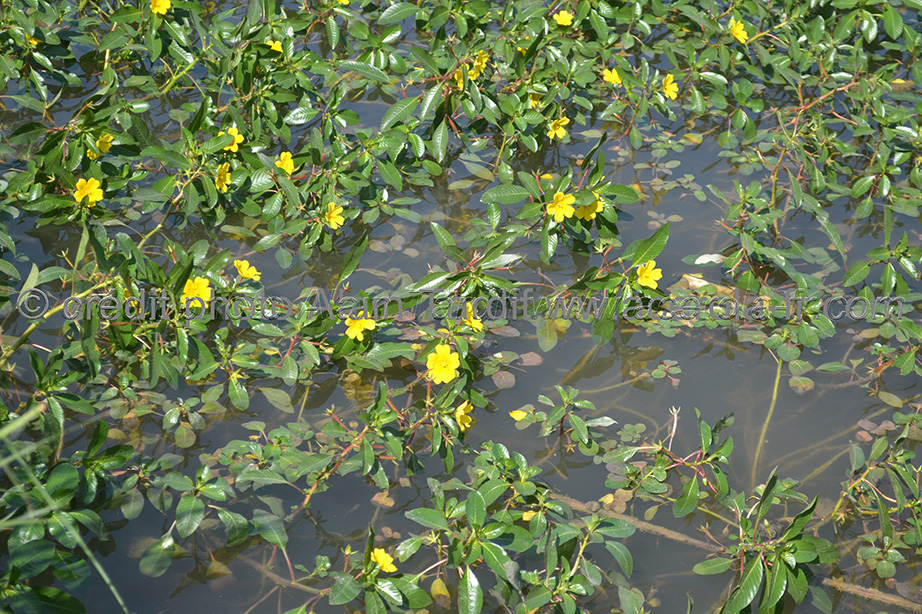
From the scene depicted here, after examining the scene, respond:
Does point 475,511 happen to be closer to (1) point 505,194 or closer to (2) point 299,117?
(1) point 505,194

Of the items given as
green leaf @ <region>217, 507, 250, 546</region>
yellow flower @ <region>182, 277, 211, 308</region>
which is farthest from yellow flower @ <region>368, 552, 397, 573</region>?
yellow flower @ <region>182, 277, 211, 308</region>

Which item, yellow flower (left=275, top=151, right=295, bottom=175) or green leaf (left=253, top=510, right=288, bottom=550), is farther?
yellow flower (left=275, top=151, right=295, bottom=175)

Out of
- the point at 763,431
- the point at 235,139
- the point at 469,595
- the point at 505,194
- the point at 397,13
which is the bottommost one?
the point at 763,431

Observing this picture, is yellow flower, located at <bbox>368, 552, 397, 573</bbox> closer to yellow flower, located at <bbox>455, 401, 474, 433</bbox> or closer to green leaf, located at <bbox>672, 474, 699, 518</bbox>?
Result: yellow flower, located at <bbox>455, 401, 474, 433</bbox>

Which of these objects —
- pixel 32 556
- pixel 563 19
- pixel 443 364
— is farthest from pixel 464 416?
pixel 563 19

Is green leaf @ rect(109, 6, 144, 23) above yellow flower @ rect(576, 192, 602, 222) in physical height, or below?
above

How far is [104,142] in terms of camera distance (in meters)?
2.95

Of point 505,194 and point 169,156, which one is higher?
point 169,156

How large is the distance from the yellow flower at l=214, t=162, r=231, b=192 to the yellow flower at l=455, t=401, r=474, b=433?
1322mm

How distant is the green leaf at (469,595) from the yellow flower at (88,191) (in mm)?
1908

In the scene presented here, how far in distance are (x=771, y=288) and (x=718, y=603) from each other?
4.44ft

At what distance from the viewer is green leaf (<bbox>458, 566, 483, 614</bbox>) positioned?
1.89 meters

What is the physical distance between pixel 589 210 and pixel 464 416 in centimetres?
100

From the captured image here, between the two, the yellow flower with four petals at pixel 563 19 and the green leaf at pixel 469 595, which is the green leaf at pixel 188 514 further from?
the yellow flower with four petals at pixel 563 19
